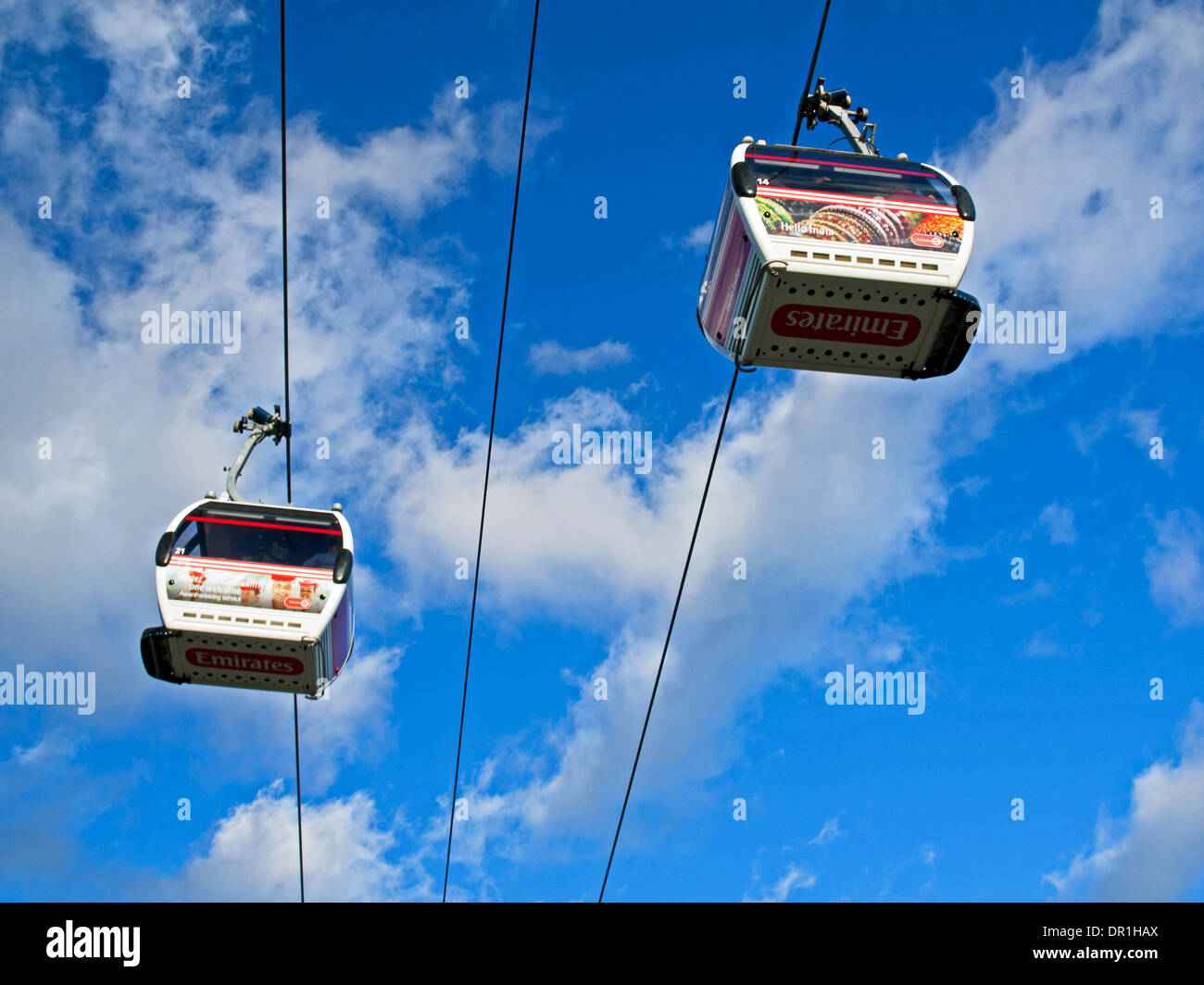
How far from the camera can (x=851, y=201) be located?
368 inches

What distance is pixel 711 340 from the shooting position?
415 inches

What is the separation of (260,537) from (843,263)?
690 cm

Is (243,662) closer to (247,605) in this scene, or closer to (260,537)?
(247,605)

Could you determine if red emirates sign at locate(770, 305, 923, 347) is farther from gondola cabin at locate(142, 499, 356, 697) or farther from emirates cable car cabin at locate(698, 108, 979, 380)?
gondola cabin at locate(142, 499, 356, 697)

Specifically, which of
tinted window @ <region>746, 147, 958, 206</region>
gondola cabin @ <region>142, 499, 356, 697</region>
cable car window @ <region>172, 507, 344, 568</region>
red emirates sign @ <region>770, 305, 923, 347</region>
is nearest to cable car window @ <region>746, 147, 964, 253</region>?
tinted window @ <region>746, 147, 958, 206</region>

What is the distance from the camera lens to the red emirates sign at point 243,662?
A: 12.3 metres

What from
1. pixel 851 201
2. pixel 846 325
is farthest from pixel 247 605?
pixel 851 201

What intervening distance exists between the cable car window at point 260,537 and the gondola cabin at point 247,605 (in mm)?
11

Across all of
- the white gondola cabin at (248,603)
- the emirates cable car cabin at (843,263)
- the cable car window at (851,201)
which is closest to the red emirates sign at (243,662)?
the white gondola cabin at (248,603)

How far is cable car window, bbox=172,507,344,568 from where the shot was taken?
41.7ft
